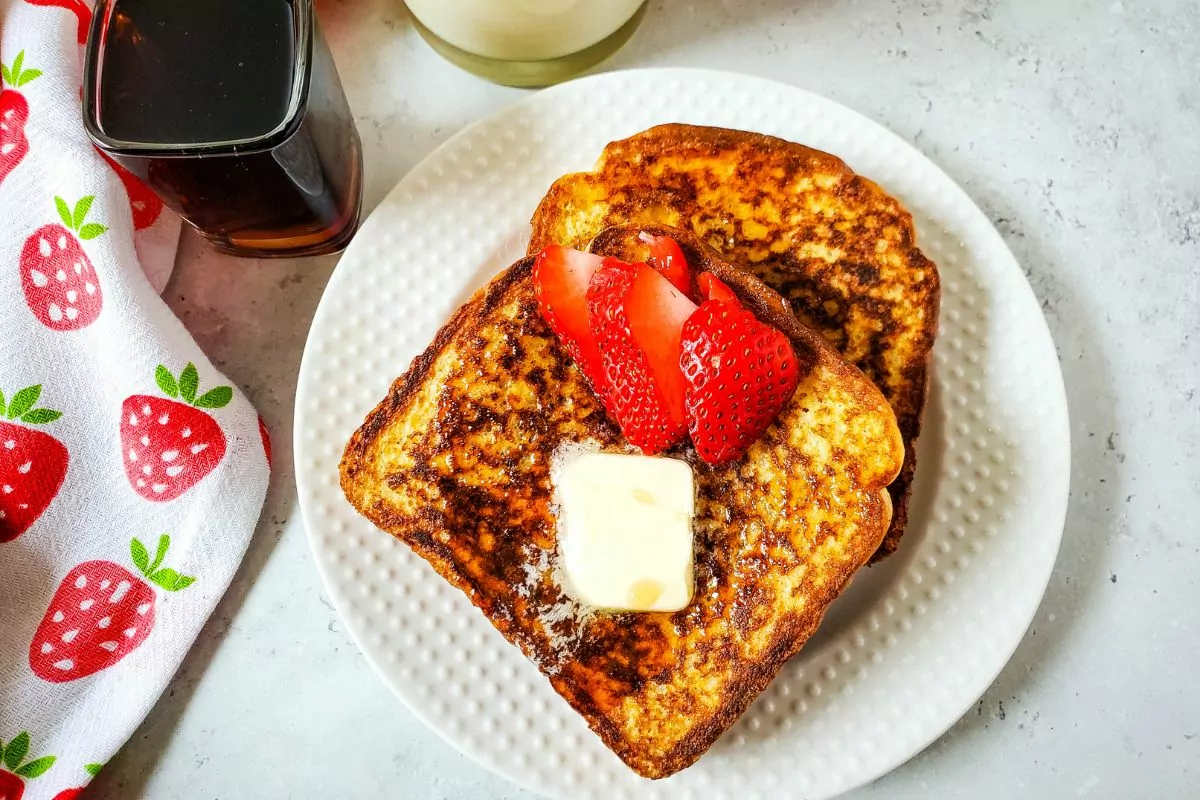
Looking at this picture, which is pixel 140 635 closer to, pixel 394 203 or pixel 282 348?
pixel 282 348

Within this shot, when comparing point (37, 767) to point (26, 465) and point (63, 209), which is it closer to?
point (26, 465)

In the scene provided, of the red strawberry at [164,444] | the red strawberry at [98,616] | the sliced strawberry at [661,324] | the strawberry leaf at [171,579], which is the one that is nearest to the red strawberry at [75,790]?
the red strawberry at [98,616]

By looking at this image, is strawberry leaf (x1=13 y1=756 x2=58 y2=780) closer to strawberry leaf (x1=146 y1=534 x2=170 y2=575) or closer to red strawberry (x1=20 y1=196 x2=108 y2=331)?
strawberry leaf (x1=146 y1=534 x2=170 y2=575)

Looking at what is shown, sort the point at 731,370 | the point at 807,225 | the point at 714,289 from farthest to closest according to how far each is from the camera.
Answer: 1. the point at 807,225
2. the point at 714,289
3. the point at 731,370

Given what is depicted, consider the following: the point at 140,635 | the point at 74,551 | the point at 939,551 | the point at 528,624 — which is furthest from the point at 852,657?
the point at 74,551

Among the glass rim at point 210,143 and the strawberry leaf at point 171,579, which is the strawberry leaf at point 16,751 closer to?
the strawberry leaf at point 171,579

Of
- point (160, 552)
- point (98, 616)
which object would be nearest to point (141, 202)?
point (160, 552)
